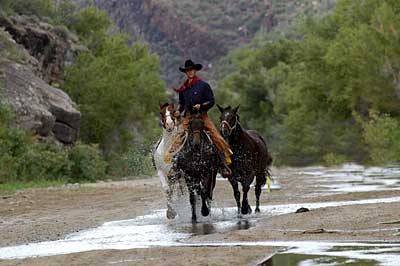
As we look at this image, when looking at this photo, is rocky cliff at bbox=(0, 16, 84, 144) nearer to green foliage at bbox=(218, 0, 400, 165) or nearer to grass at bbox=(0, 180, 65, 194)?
grass at bbox=(0, 180, 65, 194)

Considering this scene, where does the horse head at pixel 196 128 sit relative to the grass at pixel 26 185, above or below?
above

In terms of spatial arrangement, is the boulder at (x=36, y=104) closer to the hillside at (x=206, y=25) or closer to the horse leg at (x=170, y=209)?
the horse leg at (x=170, y=209)

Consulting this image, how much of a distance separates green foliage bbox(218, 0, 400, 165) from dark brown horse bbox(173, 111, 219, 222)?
28.7 meters

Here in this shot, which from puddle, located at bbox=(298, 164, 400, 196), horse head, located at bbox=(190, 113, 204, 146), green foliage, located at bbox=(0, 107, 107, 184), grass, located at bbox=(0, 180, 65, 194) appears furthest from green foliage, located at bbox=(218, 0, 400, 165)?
horse head, located at bbox=(190, 113, 204, 146)

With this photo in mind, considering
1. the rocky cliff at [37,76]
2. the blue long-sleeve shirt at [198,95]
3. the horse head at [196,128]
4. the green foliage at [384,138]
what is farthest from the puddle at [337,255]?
the green foliage at [384,138]

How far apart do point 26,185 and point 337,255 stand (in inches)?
903

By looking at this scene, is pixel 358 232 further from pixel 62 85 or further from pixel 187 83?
pixel 62 85

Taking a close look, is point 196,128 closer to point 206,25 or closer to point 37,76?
point 37,76

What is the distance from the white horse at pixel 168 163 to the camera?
16.2 metres

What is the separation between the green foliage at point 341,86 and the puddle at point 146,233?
28155 mm

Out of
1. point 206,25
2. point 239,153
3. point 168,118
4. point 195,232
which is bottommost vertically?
point 195,232

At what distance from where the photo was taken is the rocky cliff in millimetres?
39250

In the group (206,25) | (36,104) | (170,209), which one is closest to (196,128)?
(170,209)

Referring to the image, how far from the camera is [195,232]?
44.0 ft
